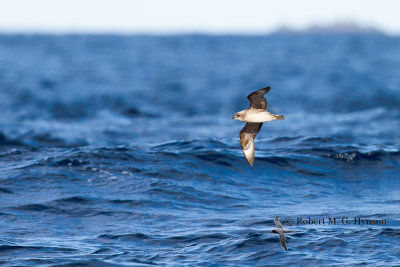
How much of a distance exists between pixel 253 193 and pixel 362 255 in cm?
486

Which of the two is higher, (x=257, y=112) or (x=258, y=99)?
(x=258, y=99)

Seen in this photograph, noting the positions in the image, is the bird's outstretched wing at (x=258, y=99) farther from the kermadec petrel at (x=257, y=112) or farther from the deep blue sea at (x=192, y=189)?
A: the deep blue sea at (x=192, y=189)

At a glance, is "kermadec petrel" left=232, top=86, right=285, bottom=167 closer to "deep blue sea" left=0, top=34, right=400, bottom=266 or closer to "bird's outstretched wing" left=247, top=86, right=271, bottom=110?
"bird's outstretched wing" left=247, top=86, right=271, bottom=110

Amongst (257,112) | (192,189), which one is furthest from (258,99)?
(192,189)

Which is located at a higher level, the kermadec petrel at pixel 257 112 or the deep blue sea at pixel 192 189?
the kermadec petrel at pixel 257 112

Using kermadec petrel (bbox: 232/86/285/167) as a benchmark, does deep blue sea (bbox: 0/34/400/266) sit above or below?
below

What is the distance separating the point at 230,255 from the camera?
1146cm

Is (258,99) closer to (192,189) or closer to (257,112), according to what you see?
(257,112)

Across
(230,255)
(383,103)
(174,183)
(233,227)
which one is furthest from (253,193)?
(383,103)

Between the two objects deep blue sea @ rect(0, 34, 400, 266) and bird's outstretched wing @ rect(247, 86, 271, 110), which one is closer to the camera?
bird's outstretched wing @ rect(247, 86, 271, 110)

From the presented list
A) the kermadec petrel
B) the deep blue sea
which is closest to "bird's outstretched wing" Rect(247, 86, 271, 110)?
the kermadec petrel

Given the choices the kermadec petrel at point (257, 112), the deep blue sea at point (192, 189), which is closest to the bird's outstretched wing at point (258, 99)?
the kermadec petrel at point (257, 112)

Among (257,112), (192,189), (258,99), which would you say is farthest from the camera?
(192,189)

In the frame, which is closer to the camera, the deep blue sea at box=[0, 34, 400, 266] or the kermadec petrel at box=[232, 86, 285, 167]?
the kermadec petrel at box=[232, 86, 285, 167]
